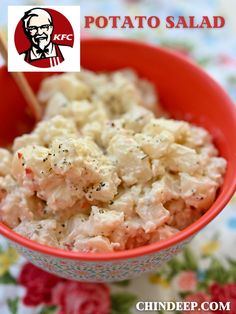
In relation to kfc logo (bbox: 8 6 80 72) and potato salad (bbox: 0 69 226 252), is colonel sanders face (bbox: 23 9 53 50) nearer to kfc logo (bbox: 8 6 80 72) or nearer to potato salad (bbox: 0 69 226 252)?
kfc logo (bbox: 8 6 80 72)

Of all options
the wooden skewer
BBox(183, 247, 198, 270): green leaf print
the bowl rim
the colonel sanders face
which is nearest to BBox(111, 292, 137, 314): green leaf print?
BBox(183, 247, 198, 270): green leaf print

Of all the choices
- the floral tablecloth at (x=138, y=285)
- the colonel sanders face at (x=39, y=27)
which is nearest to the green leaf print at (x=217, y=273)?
the floral tablecloth at (x=138, y=285)

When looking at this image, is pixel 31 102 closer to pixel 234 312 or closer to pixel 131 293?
pixel 131 293

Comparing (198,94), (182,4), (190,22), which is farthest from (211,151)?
(182,4)

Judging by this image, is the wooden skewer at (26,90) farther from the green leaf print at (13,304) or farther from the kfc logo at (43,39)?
the green leaf print at (13,304)

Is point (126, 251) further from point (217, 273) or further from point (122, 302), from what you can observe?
point (217, 273)

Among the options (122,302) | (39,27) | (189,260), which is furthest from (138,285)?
(39,27)

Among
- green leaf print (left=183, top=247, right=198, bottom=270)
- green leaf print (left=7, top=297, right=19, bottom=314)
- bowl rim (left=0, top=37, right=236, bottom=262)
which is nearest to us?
bowl rim (left=0, top=37, right=236, bottom=262)
